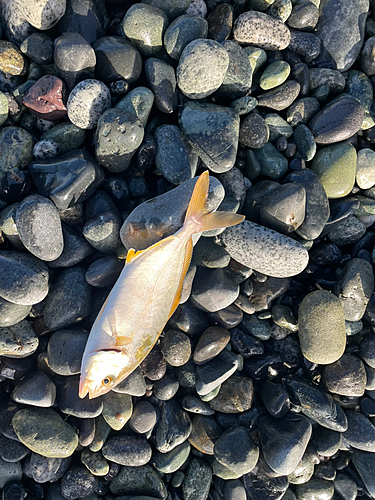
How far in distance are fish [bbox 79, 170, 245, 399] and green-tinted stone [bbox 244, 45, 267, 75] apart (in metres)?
2.04

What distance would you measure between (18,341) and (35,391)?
603 mm

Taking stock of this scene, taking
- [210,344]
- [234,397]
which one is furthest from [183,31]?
[234,397]

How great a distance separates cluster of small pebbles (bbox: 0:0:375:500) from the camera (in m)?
3.84

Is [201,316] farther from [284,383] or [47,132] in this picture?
[47,132]

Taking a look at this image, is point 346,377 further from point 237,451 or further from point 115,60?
point 115,60

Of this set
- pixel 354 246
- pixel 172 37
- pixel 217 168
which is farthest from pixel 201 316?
pixel 172 37

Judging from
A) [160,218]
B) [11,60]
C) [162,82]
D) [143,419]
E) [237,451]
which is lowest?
[237,451]

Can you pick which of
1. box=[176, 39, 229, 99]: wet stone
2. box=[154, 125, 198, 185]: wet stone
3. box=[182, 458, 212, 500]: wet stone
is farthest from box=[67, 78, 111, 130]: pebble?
box=[182, 458, 212, 500]: wet stone

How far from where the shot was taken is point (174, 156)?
→ 4.03 m

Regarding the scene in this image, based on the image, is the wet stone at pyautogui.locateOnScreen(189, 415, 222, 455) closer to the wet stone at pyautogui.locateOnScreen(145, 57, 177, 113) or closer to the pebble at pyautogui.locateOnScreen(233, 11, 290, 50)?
the wet stone at pyautogui.locateOnScreen(145, 57, 177, 113)

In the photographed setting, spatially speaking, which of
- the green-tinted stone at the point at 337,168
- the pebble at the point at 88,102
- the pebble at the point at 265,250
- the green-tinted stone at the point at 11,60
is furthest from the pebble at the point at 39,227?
the green-tinted stone at the point at 337,168

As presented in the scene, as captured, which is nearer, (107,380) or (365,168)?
(107,380)

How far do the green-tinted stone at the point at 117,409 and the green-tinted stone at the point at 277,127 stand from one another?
386 cm

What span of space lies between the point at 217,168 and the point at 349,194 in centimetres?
200
